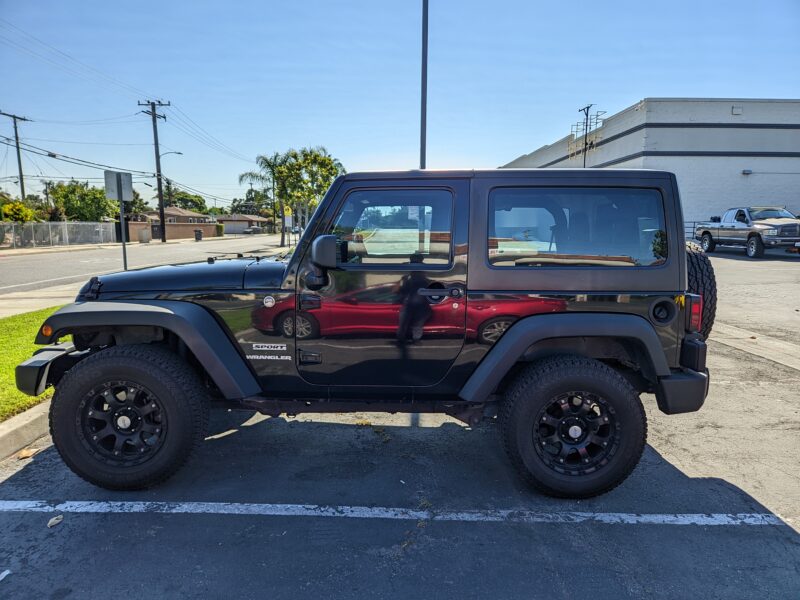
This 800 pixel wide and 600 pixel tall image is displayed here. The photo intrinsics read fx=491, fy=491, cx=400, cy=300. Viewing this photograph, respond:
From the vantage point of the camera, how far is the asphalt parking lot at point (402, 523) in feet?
7.70

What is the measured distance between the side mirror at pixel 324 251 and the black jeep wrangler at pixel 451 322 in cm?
7

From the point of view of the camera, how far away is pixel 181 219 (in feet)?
251

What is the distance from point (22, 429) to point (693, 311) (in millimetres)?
4941

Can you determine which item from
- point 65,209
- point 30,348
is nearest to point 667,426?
point 30,348

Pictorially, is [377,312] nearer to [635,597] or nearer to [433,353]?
[433,353]

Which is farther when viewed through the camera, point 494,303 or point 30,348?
point 30,348

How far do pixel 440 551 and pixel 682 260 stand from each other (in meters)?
2.26

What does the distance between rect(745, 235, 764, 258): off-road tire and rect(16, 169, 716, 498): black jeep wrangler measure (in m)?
20.1

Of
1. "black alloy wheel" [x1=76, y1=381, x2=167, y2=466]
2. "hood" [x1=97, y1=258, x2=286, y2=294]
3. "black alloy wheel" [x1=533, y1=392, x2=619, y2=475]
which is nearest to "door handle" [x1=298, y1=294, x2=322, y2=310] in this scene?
"hood" [x1=97, y1=258, x2=286, y2=294]

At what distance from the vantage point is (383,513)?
2932mm

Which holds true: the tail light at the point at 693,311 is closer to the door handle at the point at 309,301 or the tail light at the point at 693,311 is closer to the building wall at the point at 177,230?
the door handle at the point at 309,301

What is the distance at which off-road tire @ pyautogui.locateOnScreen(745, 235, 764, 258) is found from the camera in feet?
62.5

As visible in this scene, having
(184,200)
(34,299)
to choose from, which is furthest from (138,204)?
(34,299)

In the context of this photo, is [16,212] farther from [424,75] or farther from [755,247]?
[755,247]
